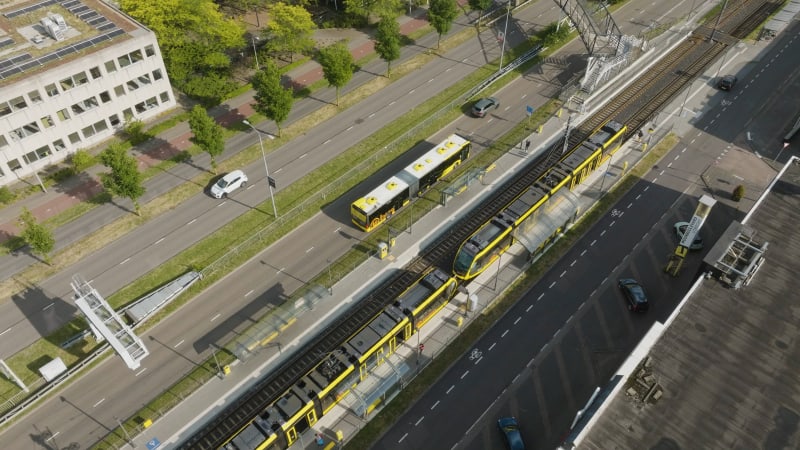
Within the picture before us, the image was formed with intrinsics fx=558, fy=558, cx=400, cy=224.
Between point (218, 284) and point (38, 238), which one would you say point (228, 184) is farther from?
point (38, 238)

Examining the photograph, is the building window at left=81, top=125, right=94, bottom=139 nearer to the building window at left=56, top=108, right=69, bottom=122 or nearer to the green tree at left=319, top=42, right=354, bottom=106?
the building window at left=56, top=108, right=69, bottom=122

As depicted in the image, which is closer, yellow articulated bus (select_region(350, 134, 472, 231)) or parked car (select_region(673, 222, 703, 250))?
parked car (select_region(673, 222, 703, 250))

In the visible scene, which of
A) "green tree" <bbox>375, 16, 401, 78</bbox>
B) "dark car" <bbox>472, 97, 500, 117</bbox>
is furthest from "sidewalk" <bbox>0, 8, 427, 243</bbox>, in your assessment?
"dark car" <bbox>472, 97, 500, 117</bbox>

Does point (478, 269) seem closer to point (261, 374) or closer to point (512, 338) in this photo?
point (512, 338)

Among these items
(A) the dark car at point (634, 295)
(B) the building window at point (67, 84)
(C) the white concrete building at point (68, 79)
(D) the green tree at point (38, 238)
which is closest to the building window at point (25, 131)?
(C) the white concrete building at point (68, 79)

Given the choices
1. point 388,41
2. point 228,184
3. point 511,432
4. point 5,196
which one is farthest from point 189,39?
point 511,432

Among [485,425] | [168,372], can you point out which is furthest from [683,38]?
[168,372]
